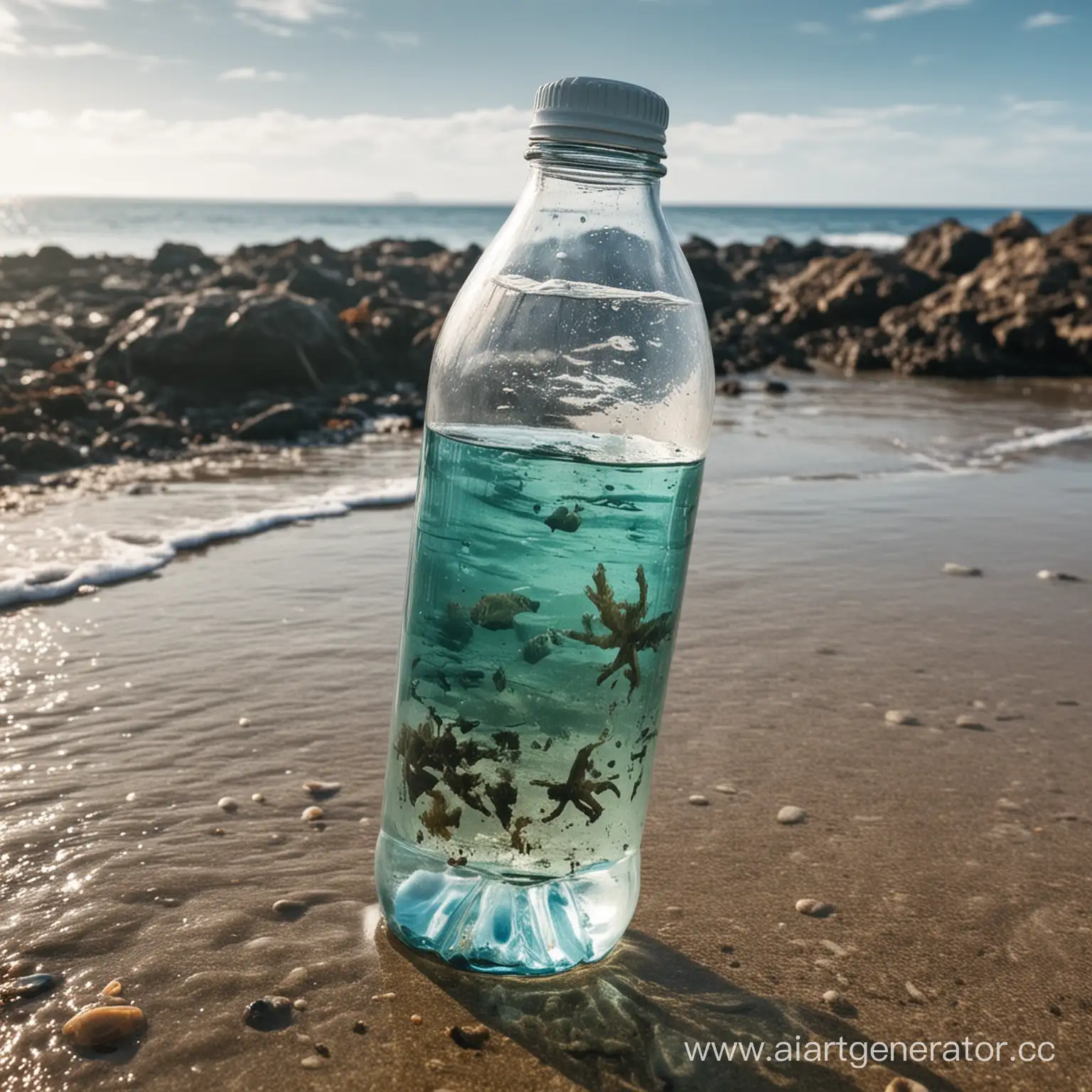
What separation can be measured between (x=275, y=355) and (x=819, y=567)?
25.9ft

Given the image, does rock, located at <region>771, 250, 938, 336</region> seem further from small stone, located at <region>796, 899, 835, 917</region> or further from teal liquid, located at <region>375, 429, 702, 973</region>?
teal liquid, located at <region>375, 429, 702, 973</region>

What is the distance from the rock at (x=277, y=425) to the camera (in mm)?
9305

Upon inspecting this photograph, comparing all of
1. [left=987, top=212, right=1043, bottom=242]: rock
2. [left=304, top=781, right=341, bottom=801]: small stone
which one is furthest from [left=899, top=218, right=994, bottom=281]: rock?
[left=304, top=781, right=341, bottom=801]: small stone

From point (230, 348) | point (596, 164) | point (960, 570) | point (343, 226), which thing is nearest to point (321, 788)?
point (596, 164)

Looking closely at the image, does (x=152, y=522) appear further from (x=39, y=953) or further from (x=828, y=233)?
(x=828, y=233)

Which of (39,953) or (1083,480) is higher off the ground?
(1083,480)

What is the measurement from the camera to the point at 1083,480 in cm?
779

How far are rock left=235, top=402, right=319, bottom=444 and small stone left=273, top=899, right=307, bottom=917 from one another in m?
7.22

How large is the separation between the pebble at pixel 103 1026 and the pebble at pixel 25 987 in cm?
13

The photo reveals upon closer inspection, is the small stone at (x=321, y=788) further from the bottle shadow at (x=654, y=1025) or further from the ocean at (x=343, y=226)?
the ocean at (x=343, y=226)

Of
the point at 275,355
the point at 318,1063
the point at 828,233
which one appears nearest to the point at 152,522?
the point at 318,1063

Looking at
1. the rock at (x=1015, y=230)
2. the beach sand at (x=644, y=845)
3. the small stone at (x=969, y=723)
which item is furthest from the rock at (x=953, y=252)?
the small stone at (x=969, y=723)

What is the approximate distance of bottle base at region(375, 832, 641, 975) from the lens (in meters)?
2.14

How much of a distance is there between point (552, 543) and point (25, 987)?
1273 mm
